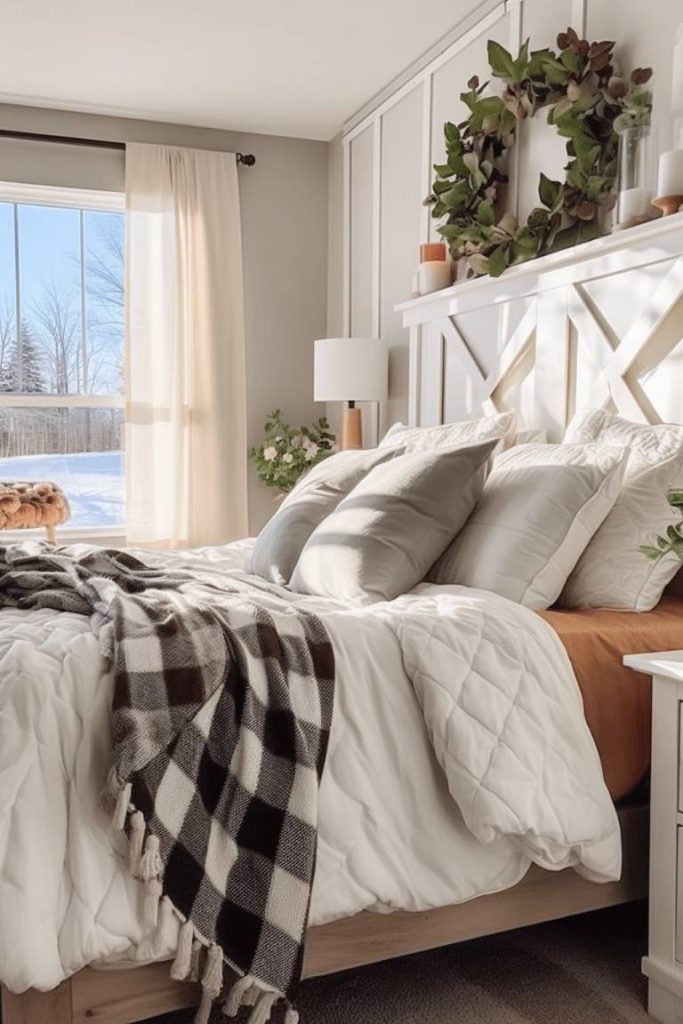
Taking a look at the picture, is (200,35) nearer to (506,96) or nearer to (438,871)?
(506,96)

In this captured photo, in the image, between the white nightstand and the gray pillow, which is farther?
the gray pillow

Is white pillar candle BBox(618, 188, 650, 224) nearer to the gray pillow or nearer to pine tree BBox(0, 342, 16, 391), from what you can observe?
the gray pillow

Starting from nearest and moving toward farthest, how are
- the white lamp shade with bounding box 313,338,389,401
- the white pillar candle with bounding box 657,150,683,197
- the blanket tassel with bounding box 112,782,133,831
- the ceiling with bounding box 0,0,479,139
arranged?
1. the blanket tassel with bounding box 112,782,133,831
2. the white pillar candle with bounding box 657,150,683,197
3. the ceiling with bounding box 0,0,479,139
4. the white lamp shade with bounding box 313,338,389,401

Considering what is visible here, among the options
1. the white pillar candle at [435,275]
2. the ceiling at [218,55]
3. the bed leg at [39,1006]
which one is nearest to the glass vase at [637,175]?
the white pillar candle at [435,275]

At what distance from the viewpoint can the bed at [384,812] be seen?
4.40ft

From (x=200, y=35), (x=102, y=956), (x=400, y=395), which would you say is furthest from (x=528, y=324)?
(x=102, y=956)

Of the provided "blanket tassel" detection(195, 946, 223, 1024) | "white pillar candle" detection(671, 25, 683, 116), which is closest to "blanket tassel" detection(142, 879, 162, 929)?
"blanket tassel" detection(195, 946, 223, 1024)

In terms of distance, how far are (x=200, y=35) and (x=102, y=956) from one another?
3478 mm

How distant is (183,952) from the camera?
1.36 m

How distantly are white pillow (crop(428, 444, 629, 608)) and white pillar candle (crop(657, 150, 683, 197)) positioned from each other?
0.74m

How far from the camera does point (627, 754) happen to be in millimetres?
1783

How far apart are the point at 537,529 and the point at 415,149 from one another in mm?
2573

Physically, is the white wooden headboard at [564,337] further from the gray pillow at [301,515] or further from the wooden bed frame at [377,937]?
the wooden bed frame at [377,937]

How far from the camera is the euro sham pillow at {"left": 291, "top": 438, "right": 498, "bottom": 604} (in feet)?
6.73
